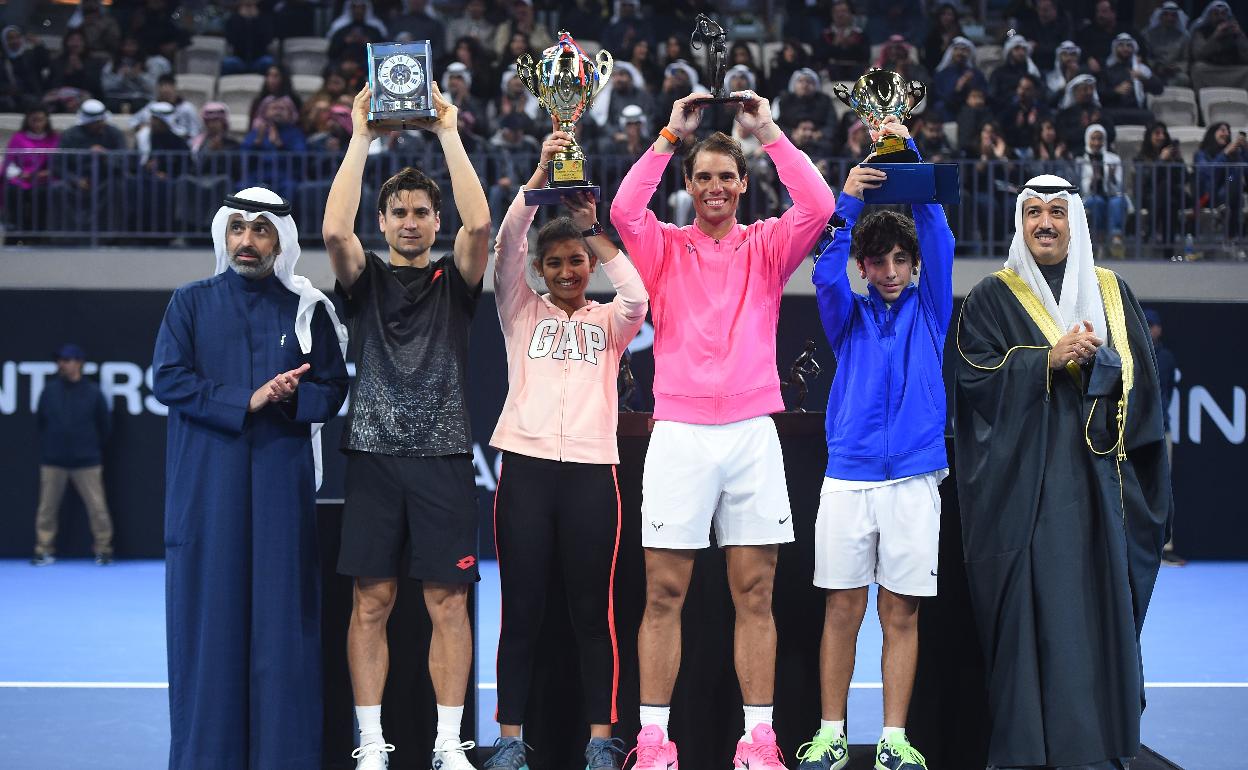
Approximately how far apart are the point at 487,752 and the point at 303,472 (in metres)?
1.28

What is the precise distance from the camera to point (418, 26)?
1570 centimetres

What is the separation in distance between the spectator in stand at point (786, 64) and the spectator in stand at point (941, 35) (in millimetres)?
1523

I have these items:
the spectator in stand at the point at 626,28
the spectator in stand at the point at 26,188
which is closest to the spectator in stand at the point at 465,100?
the spectator in stand at the point at 626,28

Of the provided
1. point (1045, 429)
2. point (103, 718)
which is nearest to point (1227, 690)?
point (1045, 429)

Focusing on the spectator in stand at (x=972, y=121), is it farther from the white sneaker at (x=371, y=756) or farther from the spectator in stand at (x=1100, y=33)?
the white sneaker at (x=371, y=756)

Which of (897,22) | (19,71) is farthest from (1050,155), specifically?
(19,71)

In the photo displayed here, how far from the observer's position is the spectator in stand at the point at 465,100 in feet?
43.7

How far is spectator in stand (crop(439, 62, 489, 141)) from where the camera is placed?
13312mm

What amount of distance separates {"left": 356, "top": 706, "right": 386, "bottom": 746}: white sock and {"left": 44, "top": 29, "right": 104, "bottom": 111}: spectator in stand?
1159 centimetres

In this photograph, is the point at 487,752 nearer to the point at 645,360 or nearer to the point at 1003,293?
the point at 1003,293

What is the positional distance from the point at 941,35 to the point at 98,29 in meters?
9.54

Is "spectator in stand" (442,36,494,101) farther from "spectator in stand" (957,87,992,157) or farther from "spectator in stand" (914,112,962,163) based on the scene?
"spectator in stand" (957,87,992,157)

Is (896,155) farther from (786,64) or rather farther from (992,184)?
(786,64)

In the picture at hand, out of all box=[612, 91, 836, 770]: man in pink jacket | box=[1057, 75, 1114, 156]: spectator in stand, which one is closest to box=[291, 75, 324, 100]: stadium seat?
box=[1057, 75, 1114, 156]: spectator in stand
